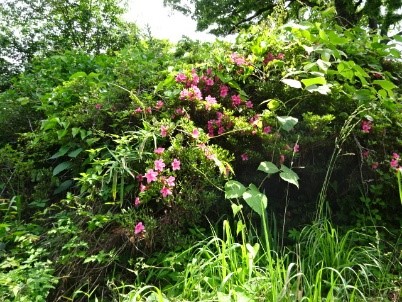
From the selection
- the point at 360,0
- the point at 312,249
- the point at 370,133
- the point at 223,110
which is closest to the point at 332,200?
the point at 370,133

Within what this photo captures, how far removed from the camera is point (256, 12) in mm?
11602

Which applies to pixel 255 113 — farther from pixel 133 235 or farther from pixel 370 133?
pixel 133 235

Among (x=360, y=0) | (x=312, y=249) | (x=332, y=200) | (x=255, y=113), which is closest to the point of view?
(x=312, y=249)

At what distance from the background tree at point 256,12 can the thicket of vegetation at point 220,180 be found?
8118 mm

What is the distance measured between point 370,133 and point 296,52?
0.68 metres

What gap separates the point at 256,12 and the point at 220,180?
426 inches

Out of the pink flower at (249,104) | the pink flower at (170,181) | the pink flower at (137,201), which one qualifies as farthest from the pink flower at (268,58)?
the pink flower at (137,201)

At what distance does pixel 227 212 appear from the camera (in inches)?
83.1

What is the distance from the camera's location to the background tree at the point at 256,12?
390 inches

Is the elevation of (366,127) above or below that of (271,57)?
below

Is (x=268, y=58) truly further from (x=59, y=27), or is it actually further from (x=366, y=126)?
(x=59, y=27)

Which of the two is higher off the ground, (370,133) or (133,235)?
(370,133)

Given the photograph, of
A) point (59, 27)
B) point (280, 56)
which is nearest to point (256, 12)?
point (59, 27)

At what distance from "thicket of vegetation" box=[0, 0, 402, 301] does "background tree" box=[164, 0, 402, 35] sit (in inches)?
320
